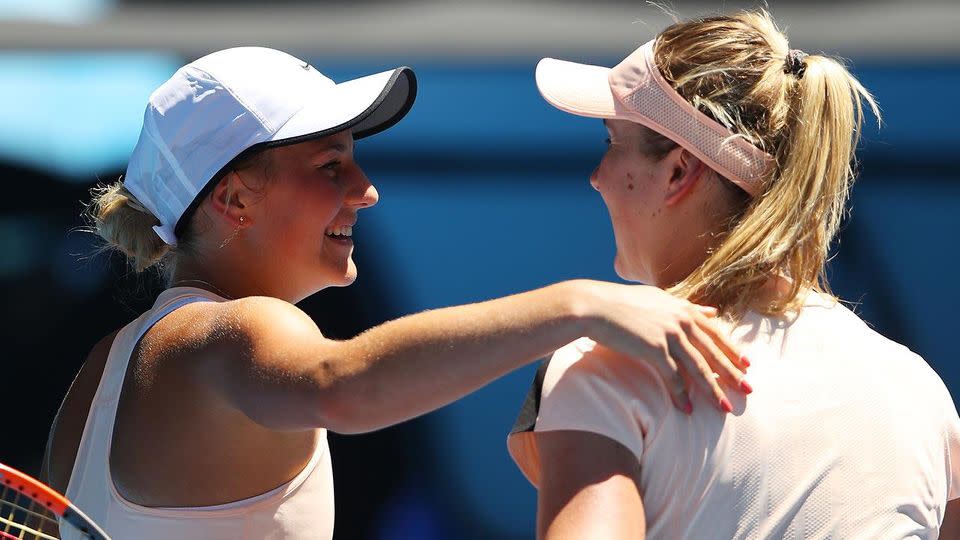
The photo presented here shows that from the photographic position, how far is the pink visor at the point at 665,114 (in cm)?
151

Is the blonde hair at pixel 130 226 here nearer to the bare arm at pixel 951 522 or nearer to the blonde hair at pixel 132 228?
the blonde hair at pixel 132 228

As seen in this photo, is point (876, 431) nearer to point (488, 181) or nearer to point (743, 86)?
point (743, 86)

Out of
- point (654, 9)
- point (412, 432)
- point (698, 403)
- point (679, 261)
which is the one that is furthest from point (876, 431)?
point (654, 9)

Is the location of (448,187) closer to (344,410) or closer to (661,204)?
(661,204)

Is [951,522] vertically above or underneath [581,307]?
underneath

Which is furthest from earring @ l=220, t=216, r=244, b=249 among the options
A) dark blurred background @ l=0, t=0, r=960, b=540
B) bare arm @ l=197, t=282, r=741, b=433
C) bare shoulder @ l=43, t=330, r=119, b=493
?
dark blurred background @ l=0, t=0, r=960, b=540

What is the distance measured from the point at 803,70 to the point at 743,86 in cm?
9

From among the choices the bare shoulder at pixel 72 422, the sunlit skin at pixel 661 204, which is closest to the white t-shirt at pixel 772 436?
the sunlit skin at pixel 661 204

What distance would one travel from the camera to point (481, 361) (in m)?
1.38

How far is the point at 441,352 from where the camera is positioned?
4.57ft

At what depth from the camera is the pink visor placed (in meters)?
1.51

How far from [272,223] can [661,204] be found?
2.07 ft

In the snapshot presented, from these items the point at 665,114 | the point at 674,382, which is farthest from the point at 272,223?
the point at 674,382

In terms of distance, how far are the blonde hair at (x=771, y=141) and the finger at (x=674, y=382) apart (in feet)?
0.48
